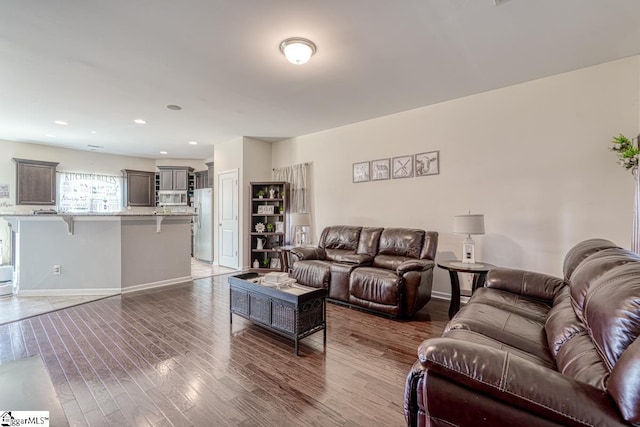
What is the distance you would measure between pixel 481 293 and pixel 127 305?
406 cm

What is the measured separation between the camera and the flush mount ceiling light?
8.23 ft

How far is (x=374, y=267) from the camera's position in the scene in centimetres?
374

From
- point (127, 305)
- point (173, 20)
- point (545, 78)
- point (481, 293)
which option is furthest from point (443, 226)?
point (127, 305)

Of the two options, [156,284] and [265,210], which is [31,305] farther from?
[265,210]

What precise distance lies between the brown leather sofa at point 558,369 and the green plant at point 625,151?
1789 mm

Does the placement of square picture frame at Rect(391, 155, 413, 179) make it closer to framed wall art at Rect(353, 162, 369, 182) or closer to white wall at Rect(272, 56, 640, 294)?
white wall at Rect(272, 56, 640, 294)

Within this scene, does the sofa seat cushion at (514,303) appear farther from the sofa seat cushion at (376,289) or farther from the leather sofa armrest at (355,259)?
the leather sofa armrest at (355,259)

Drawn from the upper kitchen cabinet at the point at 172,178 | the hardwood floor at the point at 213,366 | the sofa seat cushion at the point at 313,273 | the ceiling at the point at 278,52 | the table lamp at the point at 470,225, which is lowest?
the hardwood floor at the point at 213,366

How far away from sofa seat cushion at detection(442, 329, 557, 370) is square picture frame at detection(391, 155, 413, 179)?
3.04 metres

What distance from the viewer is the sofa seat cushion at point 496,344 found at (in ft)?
4.66

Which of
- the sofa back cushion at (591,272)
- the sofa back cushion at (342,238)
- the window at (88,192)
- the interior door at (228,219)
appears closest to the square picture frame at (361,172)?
the sofa back cushion at (342,238)

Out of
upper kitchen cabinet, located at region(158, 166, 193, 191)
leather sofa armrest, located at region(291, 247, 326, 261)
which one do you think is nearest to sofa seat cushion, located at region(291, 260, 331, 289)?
leather sofa armrest, located at region(291, 247, 326, 261)

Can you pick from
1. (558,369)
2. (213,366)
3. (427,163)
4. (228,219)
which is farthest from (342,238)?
(558,369)

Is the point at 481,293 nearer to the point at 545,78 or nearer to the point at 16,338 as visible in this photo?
the point at 545,78
